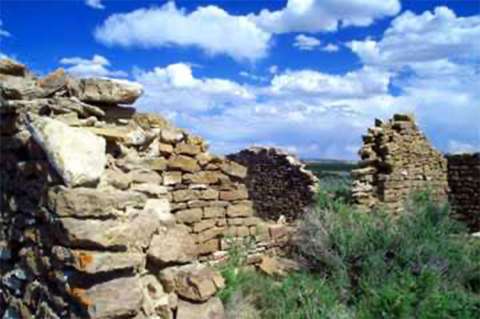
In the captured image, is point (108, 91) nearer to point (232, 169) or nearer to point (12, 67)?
point (12, 67)

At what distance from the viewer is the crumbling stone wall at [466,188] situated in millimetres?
12281

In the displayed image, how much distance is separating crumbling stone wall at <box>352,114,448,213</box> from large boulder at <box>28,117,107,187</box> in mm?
6460

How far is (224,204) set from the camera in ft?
21.8

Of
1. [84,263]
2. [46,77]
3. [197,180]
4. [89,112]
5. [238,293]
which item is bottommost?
[238,293]

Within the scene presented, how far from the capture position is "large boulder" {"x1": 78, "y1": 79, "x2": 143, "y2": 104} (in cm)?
459

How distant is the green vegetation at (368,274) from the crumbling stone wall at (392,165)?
2.11 metres

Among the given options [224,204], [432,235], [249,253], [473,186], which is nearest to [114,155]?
[224,204]

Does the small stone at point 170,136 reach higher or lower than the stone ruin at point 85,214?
higher

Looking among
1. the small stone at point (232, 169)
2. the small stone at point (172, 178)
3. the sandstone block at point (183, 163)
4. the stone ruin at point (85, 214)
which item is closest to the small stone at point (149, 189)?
the stone ruin at point (85, 214)

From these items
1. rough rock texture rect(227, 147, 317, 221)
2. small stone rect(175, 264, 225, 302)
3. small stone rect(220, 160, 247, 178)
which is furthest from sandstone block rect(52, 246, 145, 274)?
rough rock texture rect(227, 147, 317, 221)

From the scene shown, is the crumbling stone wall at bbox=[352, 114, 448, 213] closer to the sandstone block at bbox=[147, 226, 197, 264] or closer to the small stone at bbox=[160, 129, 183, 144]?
the small stone at bbox=[160, 129, 183, 144]

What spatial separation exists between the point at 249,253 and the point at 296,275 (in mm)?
841

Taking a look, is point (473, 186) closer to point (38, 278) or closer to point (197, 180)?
point (197, 180)

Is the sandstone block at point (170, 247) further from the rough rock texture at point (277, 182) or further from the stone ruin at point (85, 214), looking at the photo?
the rough rock texture at point (277, 182)
